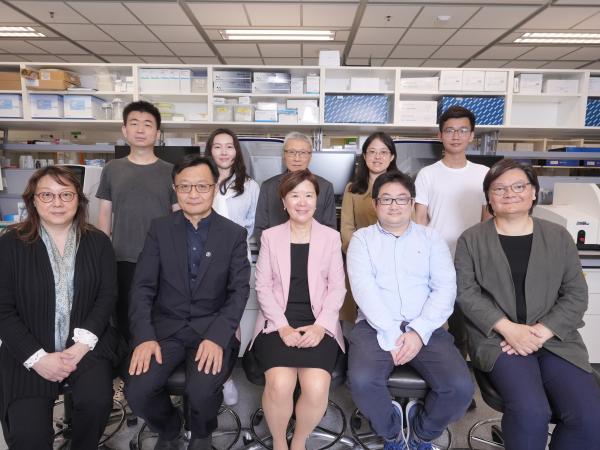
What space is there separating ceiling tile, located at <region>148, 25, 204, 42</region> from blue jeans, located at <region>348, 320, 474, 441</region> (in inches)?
191

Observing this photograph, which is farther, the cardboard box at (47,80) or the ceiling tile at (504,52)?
the ceiling tile at (504,52)

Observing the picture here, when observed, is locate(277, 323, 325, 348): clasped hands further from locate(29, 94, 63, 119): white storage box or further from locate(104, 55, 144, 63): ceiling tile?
locate(104, 55, 144, 63): ceiling tile

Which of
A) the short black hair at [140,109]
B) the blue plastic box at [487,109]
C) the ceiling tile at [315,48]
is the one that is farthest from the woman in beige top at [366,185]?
the ceiling tile at [315,48]

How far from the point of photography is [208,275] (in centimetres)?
158

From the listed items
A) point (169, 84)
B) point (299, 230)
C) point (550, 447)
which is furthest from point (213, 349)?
point (169, 84)

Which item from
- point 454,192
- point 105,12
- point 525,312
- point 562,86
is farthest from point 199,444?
point 105,12

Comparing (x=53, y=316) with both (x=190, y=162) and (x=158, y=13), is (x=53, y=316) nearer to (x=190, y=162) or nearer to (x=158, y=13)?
(x=190, y=162)

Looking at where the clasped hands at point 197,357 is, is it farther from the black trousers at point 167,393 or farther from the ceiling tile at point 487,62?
the ceiling tile at point 487,62

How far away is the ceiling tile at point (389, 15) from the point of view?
429 centimetres

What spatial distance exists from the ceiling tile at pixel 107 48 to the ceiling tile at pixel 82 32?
188 mm

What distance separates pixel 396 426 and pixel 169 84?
3596 millimetres

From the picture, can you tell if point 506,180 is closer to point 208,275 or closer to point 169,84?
point 208,275

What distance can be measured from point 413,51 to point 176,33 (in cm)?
341

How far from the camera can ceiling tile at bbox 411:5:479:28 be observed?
4.28 metres
